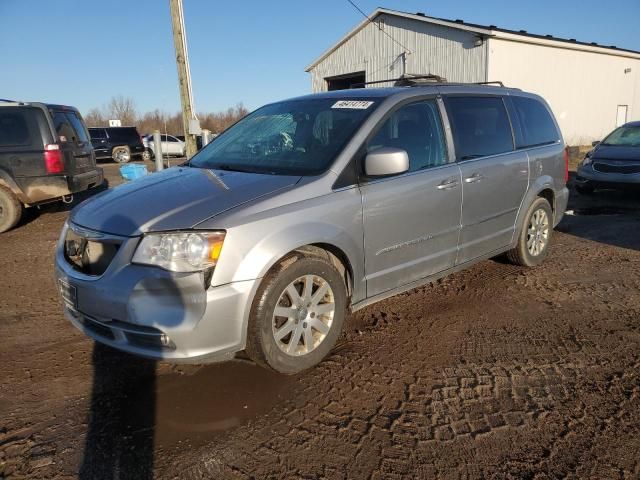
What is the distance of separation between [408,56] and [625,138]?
12.2m

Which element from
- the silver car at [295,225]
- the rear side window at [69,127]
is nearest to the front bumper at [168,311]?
the silver car at [295,225]

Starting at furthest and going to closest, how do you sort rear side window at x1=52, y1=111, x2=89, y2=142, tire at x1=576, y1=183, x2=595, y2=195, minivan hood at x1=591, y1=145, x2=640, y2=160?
tire at x1=576, y1=183, x2=595, y2=195, minivan hood at x1=591, y1=145, x2=640, y2=160, rear side window at x1=52, y1=111, x2=89, y2=142

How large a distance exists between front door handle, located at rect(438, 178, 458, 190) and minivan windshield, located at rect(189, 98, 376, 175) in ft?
2.69

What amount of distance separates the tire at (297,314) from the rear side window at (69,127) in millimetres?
6626

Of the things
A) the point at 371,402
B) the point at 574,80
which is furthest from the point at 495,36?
the point at 371,402

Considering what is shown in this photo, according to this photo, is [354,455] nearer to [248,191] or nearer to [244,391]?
[244,391]

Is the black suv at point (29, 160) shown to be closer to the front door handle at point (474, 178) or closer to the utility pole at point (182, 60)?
the utility pole at point (182, 60)

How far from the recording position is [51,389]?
3000 mm

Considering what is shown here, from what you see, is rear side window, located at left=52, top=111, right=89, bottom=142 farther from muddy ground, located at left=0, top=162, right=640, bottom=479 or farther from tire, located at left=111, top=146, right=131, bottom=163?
tire, located at left=111, top=146, right=131, bottom=163

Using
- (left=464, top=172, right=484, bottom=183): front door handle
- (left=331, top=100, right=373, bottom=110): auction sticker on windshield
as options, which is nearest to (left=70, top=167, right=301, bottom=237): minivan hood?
(left=331, top=100, right=373, bottom=110): auction sticker on windshield

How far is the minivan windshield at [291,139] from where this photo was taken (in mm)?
3395

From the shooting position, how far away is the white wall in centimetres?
1859

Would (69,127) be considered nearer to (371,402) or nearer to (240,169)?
(240,169)

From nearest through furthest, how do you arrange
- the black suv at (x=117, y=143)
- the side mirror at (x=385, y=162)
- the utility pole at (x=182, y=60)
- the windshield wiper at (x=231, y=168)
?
the side mirror at (x=385, y=162) → the windshield wiper at (x=231, y=168) → the utility pole at (x=182, y=60) → the black suv at (x=117, y=143)
